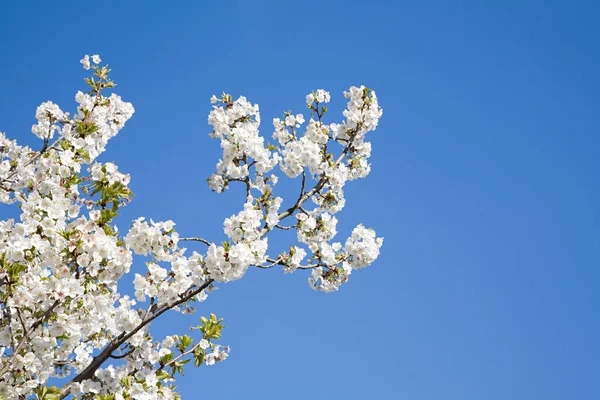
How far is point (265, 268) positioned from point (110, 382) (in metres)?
2.21

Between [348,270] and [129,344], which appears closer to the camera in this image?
[129,344]

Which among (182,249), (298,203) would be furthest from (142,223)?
(298,203)

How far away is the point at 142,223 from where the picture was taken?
6453 millimetres

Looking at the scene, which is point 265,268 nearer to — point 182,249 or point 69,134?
point 182,249

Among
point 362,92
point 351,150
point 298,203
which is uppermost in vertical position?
point 362,92

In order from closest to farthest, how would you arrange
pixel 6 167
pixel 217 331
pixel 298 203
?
pixel 217 331 < pixel 298 203 < pixel 6 167

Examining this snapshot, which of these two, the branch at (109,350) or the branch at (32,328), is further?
the branch at (109,350)

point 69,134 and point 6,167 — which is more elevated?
point 6,167

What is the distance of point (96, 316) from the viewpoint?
21.5 ft

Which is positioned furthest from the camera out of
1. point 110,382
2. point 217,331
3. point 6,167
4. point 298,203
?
point 6,167

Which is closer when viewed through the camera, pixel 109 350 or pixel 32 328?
pixel 32 328

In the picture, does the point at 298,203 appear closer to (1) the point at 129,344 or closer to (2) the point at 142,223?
(2) the point at 142,223

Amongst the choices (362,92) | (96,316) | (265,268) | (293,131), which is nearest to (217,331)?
(265,268)

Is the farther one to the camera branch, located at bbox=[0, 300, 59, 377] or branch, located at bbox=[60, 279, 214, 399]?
branch, located at bbox=[60, 279, 214, 399]
